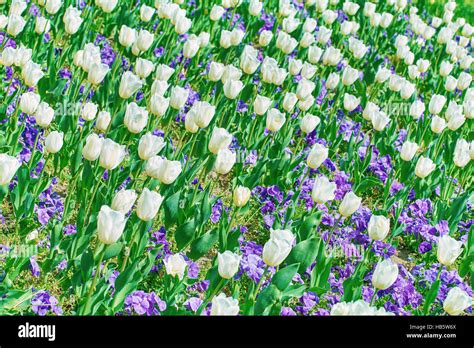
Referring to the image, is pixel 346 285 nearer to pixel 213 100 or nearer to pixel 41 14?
pixel 213 100

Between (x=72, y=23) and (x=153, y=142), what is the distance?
179cm

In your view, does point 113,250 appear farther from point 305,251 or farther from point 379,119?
point 379,119

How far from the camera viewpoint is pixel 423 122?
5.83 metres

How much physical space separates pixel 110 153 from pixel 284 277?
3.22ft

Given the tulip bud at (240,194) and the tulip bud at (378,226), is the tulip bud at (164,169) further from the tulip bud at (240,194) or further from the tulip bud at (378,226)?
the tulip bud at (378,226)

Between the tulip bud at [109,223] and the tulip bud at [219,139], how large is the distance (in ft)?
3.34

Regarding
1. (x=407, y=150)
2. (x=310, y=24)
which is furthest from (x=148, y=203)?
(x=310, y=24)

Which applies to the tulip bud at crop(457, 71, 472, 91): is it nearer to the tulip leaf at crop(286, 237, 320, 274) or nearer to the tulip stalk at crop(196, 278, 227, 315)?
the tulip leaf at crop(286, 237, 320, 274)

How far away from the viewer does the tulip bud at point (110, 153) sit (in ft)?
11.0

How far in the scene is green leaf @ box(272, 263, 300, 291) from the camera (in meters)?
3.32

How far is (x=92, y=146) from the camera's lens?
349cm
